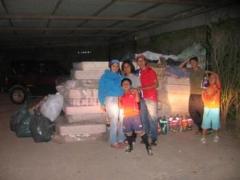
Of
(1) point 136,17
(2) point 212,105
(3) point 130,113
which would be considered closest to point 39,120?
(3) point 130,113

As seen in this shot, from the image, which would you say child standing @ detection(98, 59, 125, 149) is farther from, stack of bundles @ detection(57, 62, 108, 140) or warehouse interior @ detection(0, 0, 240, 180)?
stack of bundles @ detection(57, 62, 108, 140)

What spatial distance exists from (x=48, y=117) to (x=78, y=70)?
4.54 ft

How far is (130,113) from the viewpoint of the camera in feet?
21.4

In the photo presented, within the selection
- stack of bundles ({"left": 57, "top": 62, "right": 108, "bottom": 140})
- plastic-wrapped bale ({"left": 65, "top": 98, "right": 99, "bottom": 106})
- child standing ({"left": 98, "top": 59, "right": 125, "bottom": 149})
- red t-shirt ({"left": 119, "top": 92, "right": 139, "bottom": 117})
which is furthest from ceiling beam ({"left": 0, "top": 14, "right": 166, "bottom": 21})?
red t-shirt ({"left": 119, "top": 92, "right": 139, "bottom": 117})

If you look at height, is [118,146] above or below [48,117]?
below

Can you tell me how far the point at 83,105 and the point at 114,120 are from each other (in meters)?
1.34

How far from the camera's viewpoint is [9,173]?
17.6 feet

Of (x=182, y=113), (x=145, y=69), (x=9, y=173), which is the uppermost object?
(x=145, y=69)

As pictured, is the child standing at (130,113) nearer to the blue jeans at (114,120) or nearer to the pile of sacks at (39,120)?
the blue jeans at (114,120)

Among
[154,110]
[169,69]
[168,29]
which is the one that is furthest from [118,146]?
[168,29]

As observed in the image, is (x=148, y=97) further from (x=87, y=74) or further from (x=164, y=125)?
(x=87, y=74)

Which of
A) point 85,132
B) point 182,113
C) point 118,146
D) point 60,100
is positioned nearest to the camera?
point 118,146

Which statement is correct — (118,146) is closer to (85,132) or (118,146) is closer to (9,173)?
(85,132)

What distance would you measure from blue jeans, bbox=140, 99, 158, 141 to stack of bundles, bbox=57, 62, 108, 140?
1204mm
